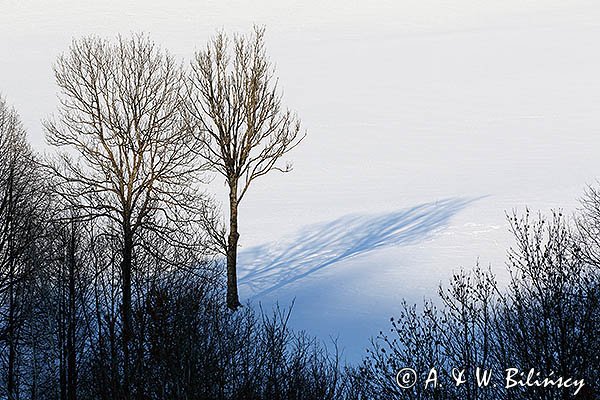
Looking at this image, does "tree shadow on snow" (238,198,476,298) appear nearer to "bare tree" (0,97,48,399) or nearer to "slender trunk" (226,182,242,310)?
"slender trunk" (226,182,242,310)

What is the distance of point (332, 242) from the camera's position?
5978cm

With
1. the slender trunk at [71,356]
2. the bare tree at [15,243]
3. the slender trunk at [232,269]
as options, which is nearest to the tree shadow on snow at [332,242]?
the slender trunk at [232,269]

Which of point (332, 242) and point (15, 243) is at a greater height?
point (332, 242)

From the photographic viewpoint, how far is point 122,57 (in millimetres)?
41031

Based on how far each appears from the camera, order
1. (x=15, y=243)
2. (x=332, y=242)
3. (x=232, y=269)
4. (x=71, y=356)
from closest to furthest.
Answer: (x=71, y=356) → (x=15, y=243) → (x=232, y=269) → (x=332, y=242)

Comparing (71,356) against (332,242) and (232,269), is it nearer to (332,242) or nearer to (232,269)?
(232,269)

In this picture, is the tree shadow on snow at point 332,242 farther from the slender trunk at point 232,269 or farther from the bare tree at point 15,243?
the bare tree at point 15,243

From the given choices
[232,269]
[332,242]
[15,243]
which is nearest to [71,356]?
[15,243]

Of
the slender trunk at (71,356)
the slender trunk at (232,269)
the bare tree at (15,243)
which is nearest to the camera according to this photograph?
the slender trunk at (71,356)

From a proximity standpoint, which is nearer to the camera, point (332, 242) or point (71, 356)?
point (71, 356)

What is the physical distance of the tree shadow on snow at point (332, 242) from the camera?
170 ft

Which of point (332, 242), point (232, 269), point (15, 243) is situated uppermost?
point (332, 242)

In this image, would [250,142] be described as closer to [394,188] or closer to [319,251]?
[319,251]

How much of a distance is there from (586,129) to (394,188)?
32105 mm
